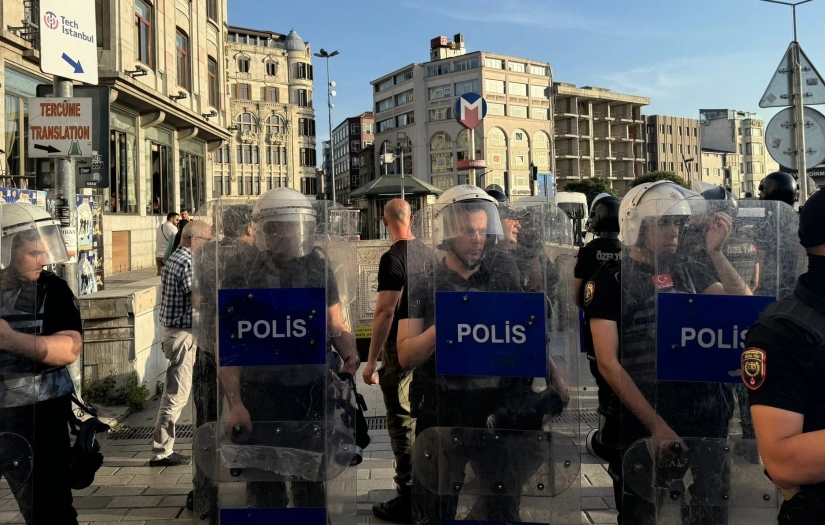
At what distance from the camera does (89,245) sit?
9.71m

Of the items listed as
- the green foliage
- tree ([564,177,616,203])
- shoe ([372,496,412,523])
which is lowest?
shoe ([372,496,412,523])

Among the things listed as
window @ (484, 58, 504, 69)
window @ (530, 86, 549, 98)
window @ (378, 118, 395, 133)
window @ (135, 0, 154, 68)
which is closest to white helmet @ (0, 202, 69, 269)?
window @ (135, 0, 154, 68)

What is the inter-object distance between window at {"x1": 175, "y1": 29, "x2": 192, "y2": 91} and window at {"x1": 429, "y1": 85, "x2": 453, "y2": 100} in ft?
232

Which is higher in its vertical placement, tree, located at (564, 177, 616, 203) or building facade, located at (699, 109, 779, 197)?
building facade, located at (699, 109, 779, 197)

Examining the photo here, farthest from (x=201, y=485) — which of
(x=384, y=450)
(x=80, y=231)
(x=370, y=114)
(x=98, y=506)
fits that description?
(x=370, y=114)

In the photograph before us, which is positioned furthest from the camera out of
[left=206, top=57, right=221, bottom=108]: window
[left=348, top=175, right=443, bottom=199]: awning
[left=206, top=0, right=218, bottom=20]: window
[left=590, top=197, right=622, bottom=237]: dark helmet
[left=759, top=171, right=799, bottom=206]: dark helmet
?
[left=206, top=57, right=221, bottom=108]: window

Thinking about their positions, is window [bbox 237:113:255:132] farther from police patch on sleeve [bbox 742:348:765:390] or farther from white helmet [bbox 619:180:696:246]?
police patch on sleeve [bbox 742:348:765:390]

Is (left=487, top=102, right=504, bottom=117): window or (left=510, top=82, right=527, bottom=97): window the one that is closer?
(left=487, top=102, right=504, bottom=117): window

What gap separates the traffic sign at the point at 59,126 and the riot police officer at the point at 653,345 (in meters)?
5.08

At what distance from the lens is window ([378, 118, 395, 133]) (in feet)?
339

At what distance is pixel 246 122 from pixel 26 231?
79.3 m

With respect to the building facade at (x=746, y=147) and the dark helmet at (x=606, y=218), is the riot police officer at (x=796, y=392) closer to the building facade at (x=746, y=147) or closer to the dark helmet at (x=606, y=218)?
A: the dark helmet at (x=606, y=218)

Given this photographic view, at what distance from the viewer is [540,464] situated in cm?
298

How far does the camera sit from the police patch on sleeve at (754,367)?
196 cm
